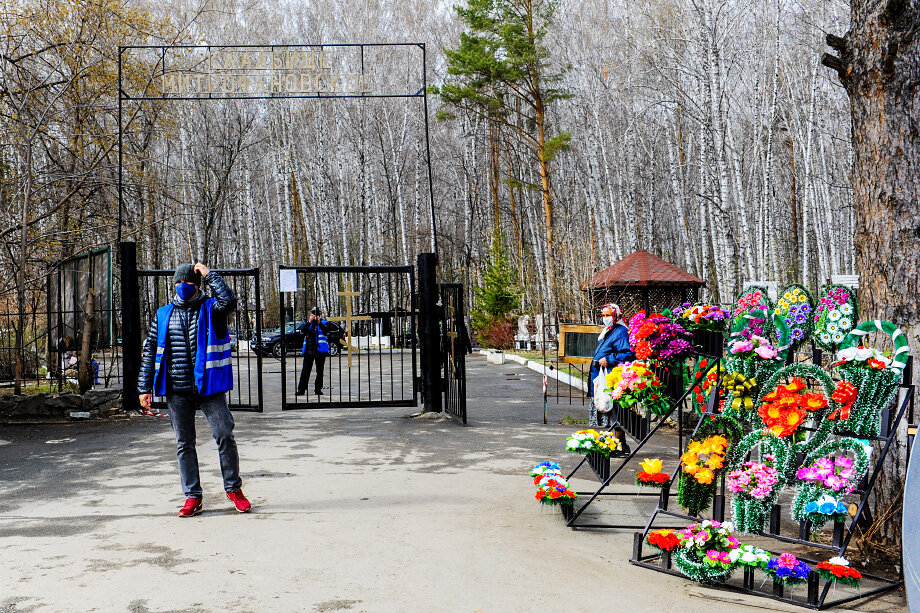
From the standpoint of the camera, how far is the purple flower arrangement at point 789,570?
4273mm

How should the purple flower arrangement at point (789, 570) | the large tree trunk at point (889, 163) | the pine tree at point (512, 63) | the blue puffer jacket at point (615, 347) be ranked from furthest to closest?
the pine tree at point (512, 63)
the blue puffer jacket at point (615, 347)
the large tree trunk at point (889, 163)
the purple flower arrangement at point (789, 570)

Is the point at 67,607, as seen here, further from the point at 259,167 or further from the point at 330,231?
the point at 259,167

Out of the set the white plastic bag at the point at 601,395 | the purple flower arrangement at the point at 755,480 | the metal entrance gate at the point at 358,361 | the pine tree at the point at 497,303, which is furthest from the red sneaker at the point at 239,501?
the pine tree at the point at 497,303

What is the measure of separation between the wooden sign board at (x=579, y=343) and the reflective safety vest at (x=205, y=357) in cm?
813

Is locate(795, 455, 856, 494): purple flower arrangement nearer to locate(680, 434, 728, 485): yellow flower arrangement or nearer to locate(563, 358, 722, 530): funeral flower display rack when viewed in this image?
locate(680, 434, 728, 485): yellow flower arrangement

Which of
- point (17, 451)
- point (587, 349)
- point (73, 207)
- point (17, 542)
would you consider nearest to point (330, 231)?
point (73, 207)

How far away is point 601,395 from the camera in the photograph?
9.03m

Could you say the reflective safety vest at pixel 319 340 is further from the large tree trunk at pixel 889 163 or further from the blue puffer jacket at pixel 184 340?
the large tree trunk at pixel 889 163

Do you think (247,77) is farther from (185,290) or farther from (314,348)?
(185,290)

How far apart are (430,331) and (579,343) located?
3394mm

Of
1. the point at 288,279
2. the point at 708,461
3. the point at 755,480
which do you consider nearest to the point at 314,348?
the point at 288,279

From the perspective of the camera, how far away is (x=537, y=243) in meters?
35.1

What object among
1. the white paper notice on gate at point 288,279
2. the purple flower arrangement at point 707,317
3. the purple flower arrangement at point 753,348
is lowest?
the purple flower arrangement at point 753,348

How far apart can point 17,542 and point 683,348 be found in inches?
188
